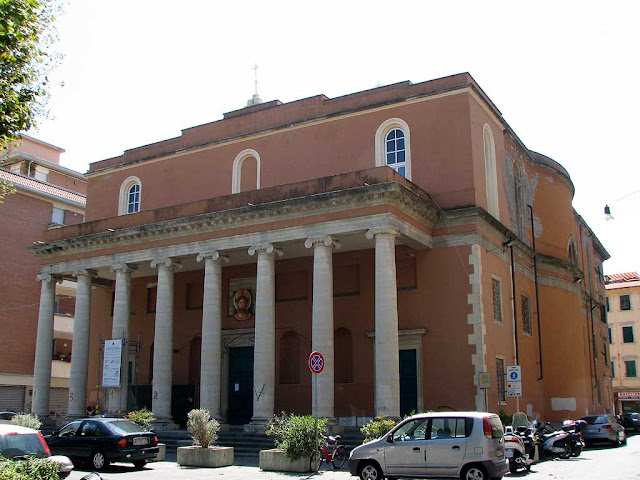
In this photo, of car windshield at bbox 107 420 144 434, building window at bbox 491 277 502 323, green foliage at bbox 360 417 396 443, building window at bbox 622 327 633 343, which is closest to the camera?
green foliage at bbox 360 417 396 443

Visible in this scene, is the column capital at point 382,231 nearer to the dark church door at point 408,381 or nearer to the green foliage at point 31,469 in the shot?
the dark church door at point 408,381

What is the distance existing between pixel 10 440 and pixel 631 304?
59315 millimetres

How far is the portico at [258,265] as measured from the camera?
2208cm

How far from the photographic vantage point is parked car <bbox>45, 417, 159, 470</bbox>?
18.2 metres

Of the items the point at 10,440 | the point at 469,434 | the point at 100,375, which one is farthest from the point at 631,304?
the point at 10,440

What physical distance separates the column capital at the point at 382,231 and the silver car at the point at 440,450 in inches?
318

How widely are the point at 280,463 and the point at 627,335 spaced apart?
51.4 meters

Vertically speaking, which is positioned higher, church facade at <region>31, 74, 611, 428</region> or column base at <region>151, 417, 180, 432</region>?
church facade at <region>31, 74, 611, 428</region>

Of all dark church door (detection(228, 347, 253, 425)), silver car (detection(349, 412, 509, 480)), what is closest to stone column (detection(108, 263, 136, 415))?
dark church door (detection(228, 347, 253, 425))

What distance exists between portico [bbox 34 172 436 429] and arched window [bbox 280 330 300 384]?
1.32 feet

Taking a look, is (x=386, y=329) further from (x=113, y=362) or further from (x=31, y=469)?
(x=31, y=469)

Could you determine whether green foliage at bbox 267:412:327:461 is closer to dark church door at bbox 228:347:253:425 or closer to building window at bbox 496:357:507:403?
building window at bbox 496:357:507:403

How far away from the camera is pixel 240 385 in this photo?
28.8 m

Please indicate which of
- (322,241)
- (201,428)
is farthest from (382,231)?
(201,428)
